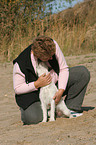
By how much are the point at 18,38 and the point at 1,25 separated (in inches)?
35.1

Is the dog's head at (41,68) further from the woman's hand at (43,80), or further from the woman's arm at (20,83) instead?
the woman's arm at (20,83)

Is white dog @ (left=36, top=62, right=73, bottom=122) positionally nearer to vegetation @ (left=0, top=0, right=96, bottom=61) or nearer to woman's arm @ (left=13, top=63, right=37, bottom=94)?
woman's arm @ (left=13, top=63, right=37, bottom=94)

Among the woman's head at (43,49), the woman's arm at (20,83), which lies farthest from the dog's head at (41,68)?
the woman's arm at (20,83)

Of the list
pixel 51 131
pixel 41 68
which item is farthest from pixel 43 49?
pixel 51 131

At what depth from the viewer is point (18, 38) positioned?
8.77m

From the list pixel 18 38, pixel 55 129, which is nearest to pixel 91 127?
pixel 55 129

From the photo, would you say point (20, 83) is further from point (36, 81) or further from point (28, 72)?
point (36, 81)

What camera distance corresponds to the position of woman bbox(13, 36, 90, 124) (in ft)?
11.3

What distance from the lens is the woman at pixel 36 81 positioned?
344 cm

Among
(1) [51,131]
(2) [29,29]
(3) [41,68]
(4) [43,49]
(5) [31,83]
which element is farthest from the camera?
(2) [29,29]

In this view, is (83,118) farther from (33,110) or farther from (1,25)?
(1,25)

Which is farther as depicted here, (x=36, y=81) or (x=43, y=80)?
(x=36, y=81)

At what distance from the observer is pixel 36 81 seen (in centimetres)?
334

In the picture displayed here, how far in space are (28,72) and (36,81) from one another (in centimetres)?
24
